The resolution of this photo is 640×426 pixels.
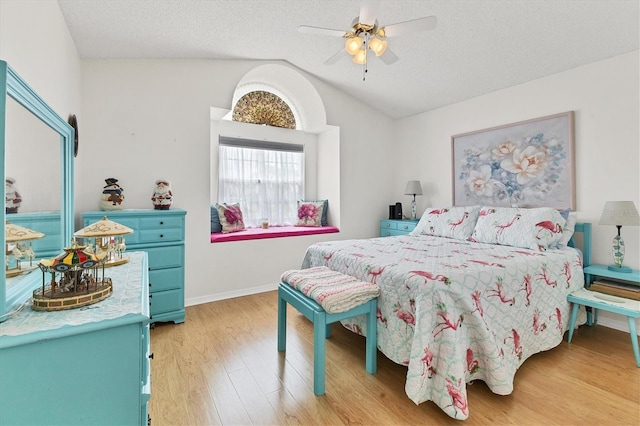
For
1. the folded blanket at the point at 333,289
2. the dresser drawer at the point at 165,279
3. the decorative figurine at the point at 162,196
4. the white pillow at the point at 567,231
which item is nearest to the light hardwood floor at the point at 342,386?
the dresser drawer at the point at 165,279

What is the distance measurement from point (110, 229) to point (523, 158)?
3699 mm

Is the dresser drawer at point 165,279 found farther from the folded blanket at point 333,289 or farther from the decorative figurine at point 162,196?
the folded blanket at point 333,289

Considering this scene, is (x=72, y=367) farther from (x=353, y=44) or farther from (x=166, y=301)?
(x=353, y=44)

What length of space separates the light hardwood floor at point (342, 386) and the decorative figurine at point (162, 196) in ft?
3.76

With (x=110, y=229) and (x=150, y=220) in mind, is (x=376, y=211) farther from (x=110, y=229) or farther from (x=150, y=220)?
(x=110, y=229)

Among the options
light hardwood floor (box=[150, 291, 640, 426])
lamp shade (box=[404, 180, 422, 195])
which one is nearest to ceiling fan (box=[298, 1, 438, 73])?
lamp shade (box=[404, 180, 422, 195])

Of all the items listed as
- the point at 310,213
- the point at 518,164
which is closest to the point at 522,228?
the point at 518,164

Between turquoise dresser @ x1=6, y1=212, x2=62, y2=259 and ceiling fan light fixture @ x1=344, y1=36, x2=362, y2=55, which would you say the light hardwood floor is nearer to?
turquoise dresser @ x1=6, y1=212, x2=62, y2=259

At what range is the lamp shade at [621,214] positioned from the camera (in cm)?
233

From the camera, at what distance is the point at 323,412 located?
160 centimetres

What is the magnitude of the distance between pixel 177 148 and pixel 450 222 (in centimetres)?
299

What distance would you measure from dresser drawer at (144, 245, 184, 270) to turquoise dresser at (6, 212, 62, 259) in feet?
3.37

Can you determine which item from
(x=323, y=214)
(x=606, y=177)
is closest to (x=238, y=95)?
(x=323, y=214)

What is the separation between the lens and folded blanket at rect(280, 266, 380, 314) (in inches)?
70.7
